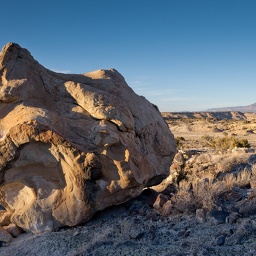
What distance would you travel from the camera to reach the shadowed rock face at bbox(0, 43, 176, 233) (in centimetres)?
725

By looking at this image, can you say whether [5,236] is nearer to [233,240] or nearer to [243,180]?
[233,240]

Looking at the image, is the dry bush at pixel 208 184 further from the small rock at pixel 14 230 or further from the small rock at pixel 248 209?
the small rock at pixel 14 230

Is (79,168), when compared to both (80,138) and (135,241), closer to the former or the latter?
(80,138)

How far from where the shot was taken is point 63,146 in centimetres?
710

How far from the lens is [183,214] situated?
7355mm

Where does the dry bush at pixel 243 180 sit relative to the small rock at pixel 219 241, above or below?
above

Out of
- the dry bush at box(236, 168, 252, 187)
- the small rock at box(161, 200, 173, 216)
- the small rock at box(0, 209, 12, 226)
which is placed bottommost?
the small rock at box(0, 209, 12, 226)

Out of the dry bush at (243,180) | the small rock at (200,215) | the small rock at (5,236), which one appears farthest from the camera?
the dry bush at (243,180)

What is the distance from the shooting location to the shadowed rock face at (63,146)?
285 inches

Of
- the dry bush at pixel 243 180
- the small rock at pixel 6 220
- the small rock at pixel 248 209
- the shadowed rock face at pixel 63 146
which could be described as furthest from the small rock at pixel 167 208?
the small rock at pixel 6 220

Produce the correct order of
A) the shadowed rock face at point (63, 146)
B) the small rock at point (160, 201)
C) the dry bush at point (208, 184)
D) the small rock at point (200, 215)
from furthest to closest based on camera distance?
the small rock at point (160, 201) → the dry bush at point (208, 184) → the shadowed rock face at point (63, 146) → the small rock at point (200, 215)

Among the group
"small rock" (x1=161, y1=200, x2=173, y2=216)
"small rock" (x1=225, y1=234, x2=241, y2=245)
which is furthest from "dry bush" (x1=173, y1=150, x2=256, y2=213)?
"small rock" (x1=225, y1=234, x2=241, y2=245)

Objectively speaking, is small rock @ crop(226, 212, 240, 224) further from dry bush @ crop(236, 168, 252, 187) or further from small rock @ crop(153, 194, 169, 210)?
dry bush @ crop(236, 168, 252, 187)

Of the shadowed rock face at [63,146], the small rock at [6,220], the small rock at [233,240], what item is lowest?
the small rock at [6,220]
